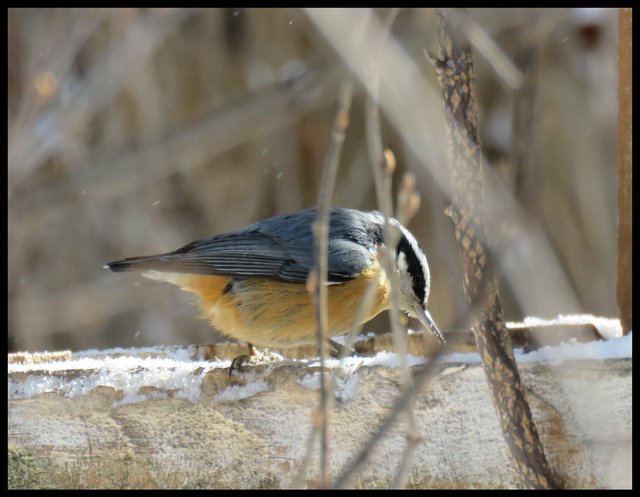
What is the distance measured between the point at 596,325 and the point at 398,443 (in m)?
0.88

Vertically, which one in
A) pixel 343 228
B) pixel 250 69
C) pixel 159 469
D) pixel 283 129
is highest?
pixel 250 69

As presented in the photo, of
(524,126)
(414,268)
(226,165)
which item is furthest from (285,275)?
(226,165)

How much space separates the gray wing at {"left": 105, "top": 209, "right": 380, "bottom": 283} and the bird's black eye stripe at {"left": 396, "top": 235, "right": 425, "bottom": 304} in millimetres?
133

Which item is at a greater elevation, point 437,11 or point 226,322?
point 437,11

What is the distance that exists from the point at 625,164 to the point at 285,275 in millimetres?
1054

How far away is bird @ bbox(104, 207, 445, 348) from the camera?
2721 mm

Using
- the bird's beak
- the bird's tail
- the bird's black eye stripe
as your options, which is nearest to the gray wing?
the bird's tail

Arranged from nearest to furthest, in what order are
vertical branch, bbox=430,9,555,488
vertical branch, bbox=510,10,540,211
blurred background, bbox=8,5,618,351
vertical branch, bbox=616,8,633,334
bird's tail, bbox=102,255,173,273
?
vertical branch, bbox=510,10,540,211
vertical branch, bbox=430,9,555,488
vertical branch, bbox=616,8,633,334
bird's tail, bbox=102,255,173,273
blurred background, bbox=8,5,618,351

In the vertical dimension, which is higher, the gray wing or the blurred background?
the blurred background

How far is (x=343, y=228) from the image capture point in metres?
2.91

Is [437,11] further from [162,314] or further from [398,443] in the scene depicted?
[162,314]

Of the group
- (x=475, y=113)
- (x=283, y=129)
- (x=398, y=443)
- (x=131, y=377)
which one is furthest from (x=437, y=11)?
(x=283, y=129)

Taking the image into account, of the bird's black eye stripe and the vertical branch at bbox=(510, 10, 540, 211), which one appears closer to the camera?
the vertical branch at bbox=(510, 10, 540, 211)

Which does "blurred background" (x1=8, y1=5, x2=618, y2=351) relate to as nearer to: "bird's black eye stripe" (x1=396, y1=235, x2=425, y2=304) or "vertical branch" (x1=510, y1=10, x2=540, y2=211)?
"bird's black eye stripe" (x1=396, y1=235, x2=425, y2=304)
